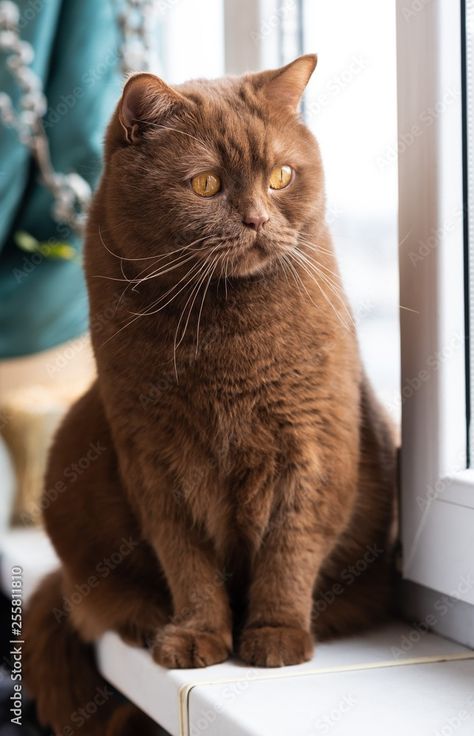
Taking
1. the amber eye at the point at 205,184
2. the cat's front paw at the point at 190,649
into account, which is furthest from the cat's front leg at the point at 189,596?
the amber eye at the point at 205,184

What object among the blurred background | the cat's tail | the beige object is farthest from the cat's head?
the beige object

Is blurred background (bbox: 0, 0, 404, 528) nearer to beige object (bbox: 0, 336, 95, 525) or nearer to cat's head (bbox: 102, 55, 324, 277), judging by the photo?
beige object (bbox: 0, 336, 95, 525)

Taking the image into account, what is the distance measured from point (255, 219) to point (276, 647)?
0.50 metres

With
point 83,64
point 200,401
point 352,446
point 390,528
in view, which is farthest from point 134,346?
point 83,64

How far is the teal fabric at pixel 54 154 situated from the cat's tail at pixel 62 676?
0.85 m

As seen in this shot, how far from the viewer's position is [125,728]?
46.9 inches

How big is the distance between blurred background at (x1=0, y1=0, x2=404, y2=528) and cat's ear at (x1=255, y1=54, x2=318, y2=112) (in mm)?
223

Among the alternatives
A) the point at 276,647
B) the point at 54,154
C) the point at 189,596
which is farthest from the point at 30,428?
the point at 276,647

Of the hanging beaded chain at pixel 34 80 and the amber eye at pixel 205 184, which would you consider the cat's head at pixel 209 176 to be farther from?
the hanging beaded chain at pixel 34 80

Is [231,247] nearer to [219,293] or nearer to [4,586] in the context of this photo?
[219,293]

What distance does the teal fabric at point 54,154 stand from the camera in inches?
78.7

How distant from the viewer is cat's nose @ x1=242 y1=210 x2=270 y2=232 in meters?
0.97

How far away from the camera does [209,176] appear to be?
1.00 meters

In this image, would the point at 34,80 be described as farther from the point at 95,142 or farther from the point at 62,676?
the point at 62,676
